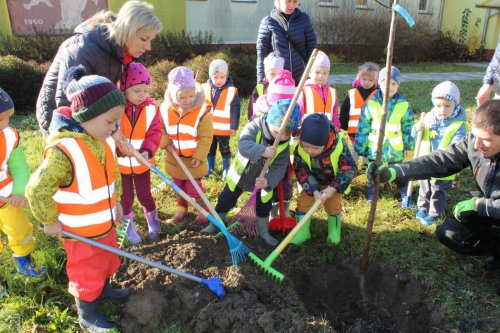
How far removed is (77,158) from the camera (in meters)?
2.49

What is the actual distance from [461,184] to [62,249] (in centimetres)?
467

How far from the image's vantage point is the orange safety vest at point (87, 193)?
2500 millimetres

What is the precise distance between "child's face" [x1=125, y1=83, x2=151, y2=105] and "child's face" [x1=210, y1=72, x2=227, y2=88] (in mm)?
1839

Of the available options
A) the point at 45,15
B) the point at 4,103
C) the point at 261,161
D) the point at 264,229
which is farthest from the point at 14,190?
the point at 45,15

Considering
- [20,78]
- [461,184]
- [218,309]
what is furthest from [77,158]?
[20,78]

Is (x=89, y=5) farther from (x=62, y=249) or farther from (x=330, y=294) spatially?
(x=330, y=294)

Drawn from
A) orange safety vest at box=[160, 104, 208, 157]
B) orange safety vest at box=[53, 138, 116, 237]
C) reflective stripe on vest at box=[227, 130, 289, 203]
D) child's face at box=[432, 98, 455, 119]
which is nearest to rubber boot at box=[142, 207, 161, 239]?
orange safety vest at box=[160, 104, 208, 157]

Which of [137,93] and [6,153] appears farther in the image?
[137,93]

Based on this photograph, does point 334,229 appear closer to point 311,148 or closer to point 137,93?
point 311,148

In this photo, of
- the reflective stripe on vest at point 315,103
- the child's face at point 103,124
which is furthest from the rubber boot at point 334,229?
the child's face at point 103,124

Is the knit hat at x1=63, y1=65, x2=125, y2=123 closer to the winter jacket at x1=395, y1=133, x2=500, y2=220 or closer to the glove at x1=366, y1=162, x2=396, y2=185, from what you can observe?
the glove at x1=366, y1=162, x2=396, y2=185

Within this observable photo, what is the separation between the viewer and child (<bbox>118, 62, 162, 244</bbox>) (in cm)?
357

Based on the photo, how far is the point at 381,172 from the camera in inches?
125

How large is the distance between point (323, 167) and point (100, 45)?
216 centimetres
